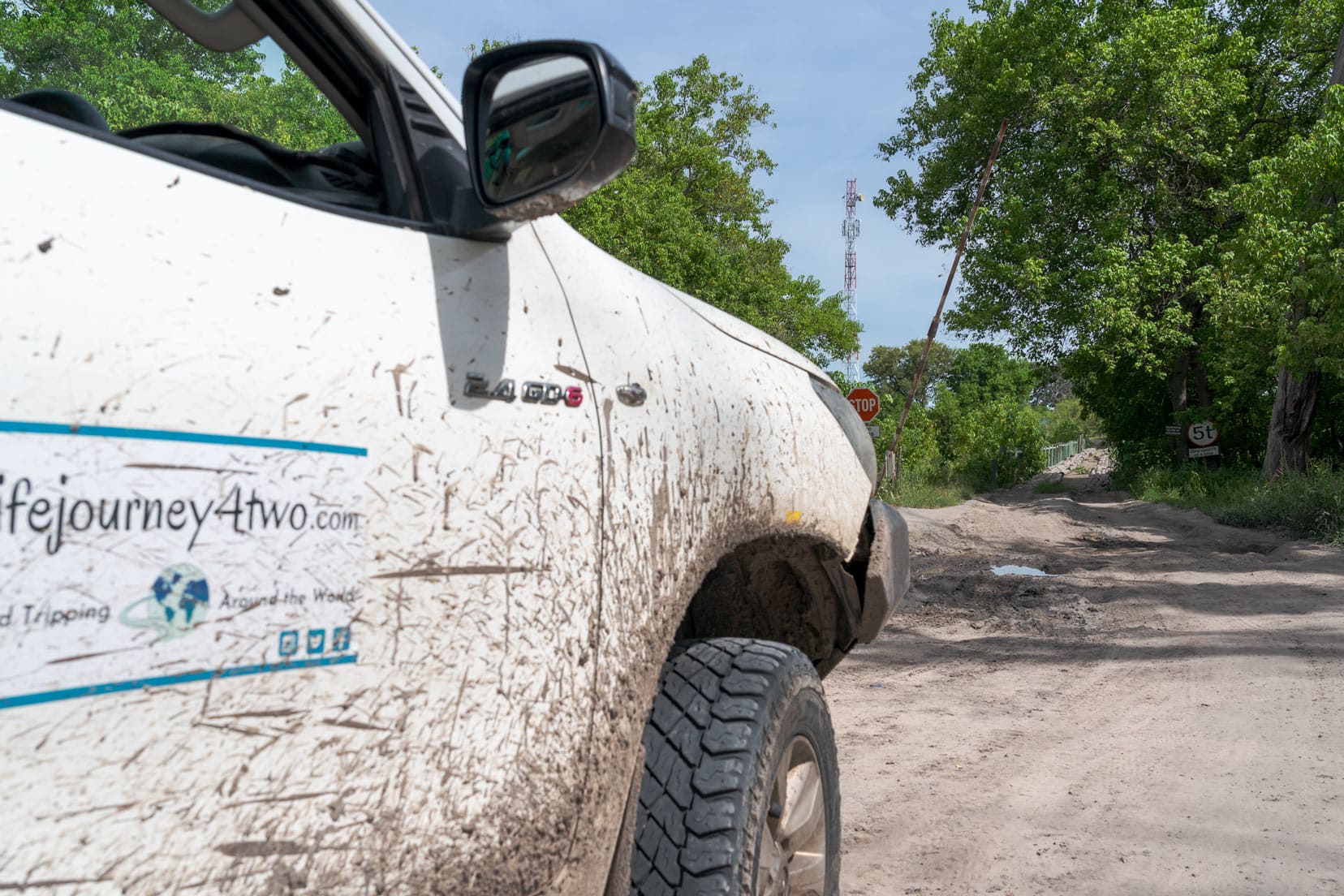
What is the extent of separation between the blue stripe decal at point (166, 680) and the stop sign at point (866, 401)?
722 inches

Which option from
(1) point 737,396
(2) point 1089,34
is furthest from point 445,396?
(2) point 1089,34

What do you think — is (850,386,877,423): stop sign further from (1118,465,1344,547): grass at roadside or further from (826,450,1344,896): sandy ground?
(826,450,1344,896): sandy ground

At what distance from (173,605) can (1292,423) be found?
22.4 meters

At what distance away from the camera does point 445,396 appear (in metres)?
1.32

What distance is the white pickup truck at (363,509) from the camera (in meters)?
0.94

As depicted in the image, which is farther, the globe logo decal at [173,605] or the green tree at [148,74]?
the green tree at [148,74]

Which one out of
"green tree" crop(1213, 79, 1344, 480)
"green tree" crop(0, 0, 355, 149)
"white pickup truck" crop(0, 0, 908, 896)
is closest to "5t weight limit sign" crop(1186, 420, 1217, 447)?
"green tree" crop(1213, 79, 1344, 480)

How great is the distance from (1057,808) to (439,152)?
343cm

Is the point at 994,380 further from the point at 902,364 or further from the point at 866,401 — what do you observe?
the point at 866,401

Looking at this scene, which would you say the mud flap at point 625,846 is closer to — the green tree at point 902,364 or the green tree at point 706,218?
the green tree at point 706,218

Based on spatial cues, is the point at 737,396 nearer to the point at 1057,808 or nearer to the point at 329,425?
the point at 329,425

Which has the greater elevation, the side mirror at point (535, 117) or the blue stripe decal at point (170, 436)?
the side mirror at point (535, 117)

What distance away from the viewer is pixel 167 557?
100 centimetres

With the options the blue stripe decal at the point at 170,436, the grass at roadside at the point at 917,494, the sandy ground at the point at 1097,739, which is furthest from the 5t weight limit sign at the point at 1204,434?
the blue stripe decal at the point at 170,436
